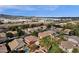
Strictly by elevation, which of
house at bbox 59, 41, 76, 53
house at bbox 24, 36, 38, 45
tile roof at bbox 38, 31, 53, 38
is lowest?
house at bbox 59, 41, 76, 53

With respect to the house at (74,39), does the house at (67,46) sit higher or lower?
lower

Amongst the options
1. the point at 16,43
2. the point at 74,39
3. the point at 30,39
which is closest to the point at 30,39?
the point at 30,39

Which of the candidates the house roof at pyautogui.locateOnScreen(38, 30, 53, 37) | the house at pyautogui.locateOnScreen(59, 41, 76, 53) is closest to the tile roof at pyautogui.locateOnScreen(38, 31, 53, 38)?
the house roof at pyautogui.locateOnScreen(38, 30, 53, 37)

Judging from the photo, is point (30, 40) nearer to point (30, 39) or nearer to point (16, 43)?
point (30, 39)

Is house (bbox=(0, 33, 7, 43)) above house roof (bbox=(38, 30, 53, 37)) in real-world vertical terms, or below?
below

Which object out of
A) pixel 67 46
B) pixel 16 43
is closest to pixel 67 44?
pixel 67 46

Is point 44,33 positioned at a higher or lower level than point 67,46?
higher

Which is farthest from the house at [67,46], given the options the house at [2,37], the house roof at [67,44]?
the house at [2,37]

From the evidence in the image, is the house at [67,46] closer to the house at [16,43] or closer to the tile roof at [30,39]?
the tile roof at [30,39]

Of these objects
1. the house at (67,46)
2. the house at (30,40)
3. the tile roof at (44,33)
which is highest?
the tile roof at (44,33)

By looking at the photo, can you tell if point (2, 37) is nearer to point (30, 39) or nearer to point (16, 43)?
point (16, 43)

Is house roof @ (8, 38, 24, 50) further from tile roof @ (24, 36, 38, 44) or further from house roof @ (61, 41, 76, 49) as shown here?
house roof @ (61, 41, 76, 49)
